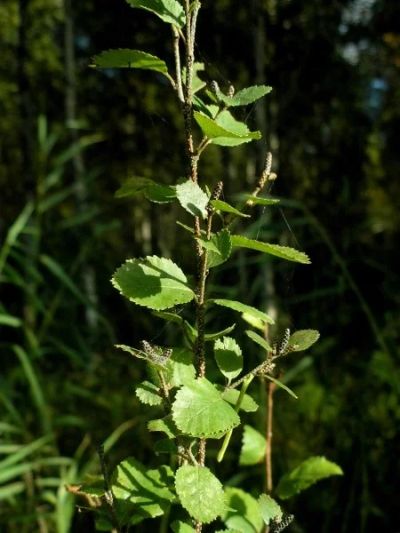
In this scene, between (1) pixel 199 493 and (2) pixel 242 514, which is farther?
(2) pixel 242 514

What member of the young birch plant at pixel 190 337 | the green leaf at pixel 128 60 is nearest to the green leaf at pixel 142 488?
the young birch plant at pixel 190 337

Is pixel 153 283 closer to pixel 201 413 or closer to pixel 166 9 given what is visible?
pixel 201 413

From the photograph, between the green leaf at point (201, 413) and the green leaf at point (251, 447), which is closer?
the green leaf at point (201, 413)

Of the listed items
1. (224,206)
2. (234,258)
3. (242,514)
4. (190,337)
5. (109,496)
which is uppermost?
(224,206)

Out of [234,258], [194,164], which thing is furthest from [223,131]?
[234,258]

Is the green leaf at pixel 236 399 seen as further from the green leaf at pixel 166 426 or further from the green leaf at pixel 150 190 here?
the green leaf at pixel 150 190

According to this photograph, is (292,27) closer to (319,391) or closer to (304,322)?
(304,322)
